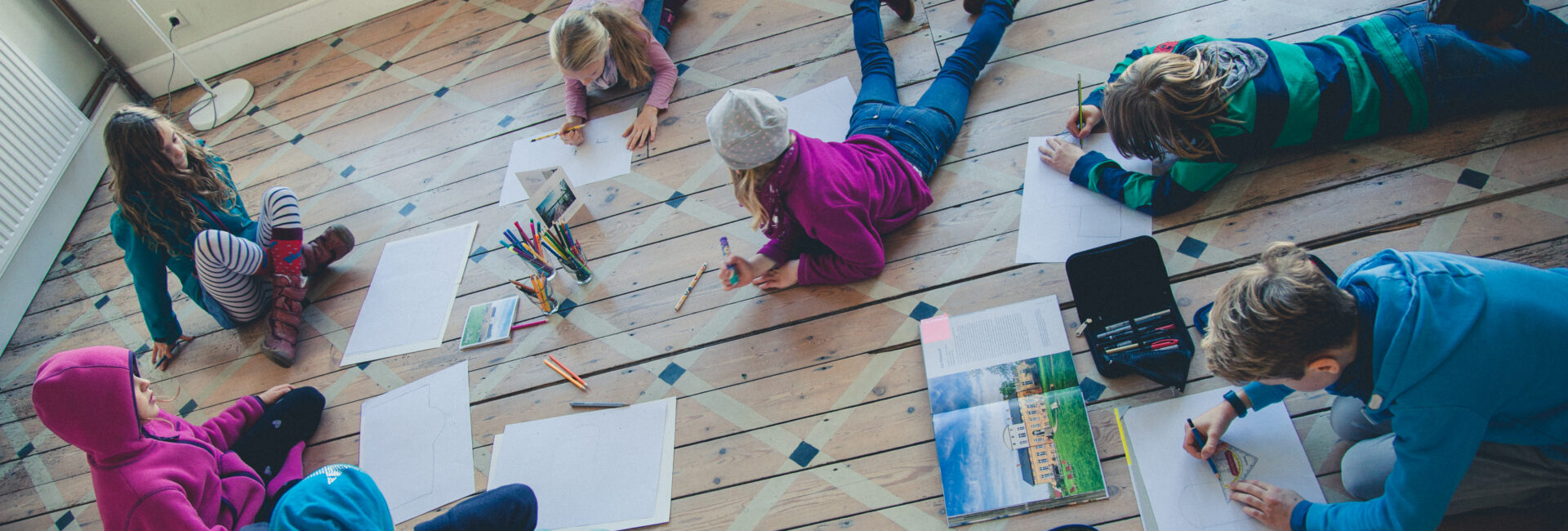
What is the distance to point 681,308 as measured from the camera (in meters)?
2.23

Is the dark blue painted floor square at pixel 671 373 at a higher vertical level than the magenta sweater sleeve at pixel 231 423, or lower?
higher

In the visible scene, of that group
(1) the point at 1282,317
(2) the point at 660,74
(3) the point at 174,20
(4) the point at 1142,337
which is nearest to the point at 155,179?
(2) the point at 660,74

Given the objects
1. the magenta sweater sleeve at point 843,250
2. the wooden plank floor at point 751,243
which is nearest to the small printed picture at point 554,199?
the wooden plank floor at point 751,243

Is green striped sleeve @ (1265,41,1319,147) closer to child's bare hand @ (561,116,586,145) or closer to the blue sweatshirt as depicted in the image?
the blue sweatshirt

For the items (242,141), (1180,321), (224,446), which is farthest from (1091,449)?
(242,141)

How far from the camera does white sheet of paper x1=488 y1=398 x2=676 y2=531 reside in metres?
1.87

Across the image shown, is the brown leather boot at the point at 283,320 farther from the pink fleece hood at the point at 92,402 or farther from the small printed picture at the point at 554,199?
the small printed picture at the point at 554,199

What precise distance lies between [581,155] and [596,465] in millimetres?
1200

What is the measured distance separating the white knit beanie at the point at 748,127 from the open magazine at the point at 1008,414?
61 cm

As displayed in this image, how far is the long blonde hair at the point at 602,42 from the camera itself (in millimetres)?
2418

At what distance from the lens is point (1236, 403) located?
1539mm

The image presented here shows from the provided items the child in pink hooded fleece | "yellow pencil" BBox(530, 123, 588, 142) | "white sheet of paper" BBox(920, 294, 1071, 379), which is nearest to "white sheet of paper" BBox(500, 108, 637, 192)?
"yellow pencil" BBox(530, 123, 588, 142)

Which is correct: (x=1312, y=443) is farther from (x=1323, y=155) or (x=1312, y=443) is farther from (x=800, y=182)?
(x=800, y=182)

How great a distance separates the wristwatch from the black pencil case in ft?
0.49
